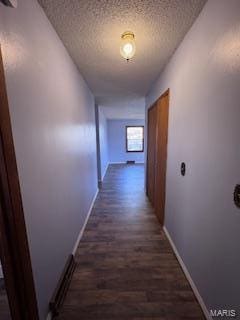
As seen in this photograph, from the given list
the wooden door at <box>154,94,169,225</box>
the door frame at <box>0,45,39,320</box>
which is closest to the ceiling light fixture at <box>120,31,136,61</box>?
the wooden door at <box>154,94,169,225</box>

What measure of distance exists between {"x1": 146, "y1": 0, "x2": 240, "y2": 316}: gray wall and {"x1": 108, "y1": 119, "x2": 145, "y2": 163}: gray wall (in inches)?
238

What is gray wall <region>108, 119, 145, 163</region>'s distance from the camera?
25.5 ft

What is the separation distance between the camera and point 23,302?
37.0 inches

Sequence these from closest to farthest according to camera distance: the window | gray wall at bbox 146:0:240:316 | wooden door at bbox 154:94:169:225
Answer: gray wall at bbox 146:0:240:316 < wooden door at bbox 154:94:169:225 < the window

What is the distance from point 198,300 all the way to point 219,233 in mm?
756

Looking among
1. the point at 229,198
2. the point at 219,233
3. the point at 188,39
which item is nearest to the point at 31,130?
the point at 229,198

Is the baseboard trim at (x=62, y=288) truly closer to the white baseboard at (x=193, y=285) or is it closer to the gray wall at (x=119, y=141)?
the white baseboard at (x=193, y=285)

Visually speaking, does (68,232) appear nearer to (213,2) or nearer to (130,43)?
(130,43)

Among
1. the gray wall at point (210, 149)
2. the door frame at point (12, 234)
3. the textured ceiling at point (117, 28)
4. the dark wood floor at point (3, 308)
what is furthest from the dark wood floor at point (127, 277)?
the textured ceiling at point (117, 28)

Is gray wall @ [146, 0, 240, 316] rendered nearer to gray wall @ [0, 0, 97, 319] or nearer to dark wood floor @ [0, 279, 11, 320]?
gray wall @ [0, 0, 97, 319]

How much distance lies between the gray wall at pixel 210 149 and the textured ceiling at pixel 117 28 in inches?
6.3

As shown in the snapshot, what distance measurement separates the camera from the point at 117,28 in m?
1.39

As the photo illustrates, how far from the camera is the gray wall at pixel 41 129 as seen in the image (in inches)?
34.1

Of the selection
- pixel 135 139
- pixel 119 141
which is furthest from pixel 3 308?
pixel 135 139
